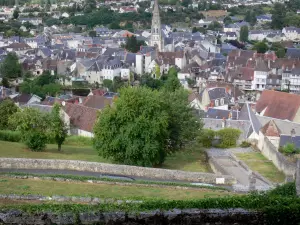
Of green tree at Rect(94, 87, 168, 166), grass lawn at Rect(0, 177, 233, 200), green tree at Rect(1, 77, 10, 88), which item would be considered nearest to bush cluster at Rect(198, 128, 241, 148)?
green tree at Rect(94, 87, 168, 166)

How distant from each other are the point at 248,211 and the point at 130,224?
2795mm

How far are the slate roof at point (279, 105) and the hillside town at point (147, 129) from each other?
87mm

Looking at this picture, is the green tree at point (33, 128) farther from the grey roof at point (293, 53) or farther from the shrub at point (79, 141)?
the grey roof at point (293, 53)

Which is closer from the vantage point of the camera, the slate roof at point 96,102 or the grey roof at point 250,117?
the grey roof at point 250,117

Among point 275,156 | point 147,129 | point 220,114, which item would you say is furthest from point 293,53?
point 147,129

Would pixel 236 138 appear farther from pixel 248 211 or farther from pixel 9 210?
pixel 9 210

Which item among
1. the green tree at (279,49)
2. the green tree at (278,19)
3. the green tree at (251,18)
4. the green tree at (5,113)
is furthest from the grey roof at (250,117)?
the green tree at (251,18)

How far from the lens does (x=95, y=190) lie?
18688mm

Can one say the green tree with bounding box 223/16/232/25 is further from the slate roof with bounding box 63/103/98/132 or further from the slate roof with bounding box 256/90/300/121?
the slate roof with bounding box 63/103/98/132

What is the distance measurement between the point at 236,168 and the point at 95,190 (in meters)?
9.68

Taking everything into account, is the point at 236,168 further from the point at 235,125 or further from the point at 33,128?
the point at 33,128

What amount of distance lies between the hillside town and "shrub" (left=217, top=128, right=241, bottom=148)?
68mm

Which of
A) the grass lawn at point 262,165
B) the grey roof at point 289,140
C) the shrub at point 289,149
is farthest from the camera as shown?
the grey roof at point 289,140

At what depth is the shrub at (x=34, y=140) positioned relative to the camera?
26641mm
